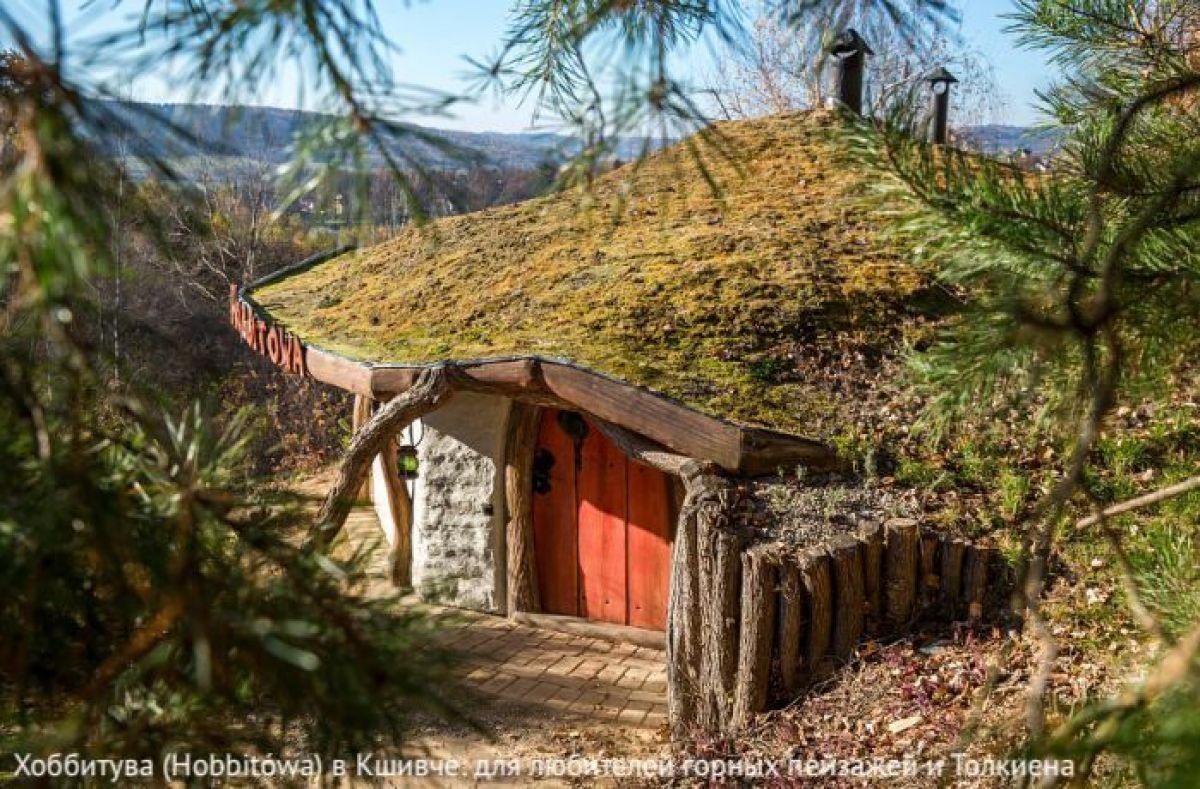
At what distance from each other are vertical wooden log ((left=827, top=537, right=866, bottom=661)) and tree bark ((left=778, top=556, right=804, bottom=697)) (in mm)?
185

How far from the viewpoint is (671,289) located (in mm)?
7273

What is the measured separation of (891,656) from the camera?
4.50m

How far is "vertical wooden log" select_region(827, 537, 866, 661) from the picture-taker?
4613mm

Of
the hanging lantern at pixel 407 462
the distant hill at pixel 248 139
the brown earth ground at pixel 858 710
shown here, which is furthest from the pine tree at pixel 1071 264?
the hanging lantern at pixel 407 462

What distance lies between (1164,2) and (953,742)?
286 centimetres

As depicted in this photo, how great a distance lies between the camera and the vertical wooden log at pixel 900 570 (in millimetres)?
4695

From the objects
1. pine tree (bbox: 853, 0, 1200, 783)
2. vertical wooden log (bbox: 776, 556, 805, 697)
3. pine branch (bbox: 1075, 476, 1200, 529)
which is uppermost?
pine tree (bbox: 853, 0, 1200, 783)

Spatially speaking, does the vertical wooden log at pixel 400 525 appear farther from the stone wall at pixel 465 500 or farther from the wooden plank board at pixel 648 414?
the wooden plank board at pixel 648 414

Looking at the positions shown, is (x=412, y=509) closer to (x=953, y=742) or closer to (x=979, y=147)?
(x=953, y=742)

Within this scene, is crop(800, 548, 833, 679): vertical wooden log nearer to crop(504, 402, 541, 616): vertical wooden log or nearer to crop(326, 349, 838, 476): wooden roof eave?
crop(326, 349, 838, 476): wooden roof eave

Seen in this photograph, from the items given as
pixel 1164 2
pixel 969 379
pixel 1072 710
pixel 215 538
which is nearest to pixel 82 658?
pixel 215 538

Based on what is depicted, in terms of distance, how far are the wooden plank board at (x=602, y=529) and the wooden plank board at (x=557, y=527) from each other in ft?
0.31

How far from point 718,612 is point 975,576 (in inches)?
52.2

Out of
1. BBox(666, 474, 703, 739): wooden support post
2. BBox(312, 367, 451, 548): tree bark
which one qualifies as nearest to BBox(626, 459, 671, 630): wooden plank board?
BBox(312, 367, 451, 548): tree bark
